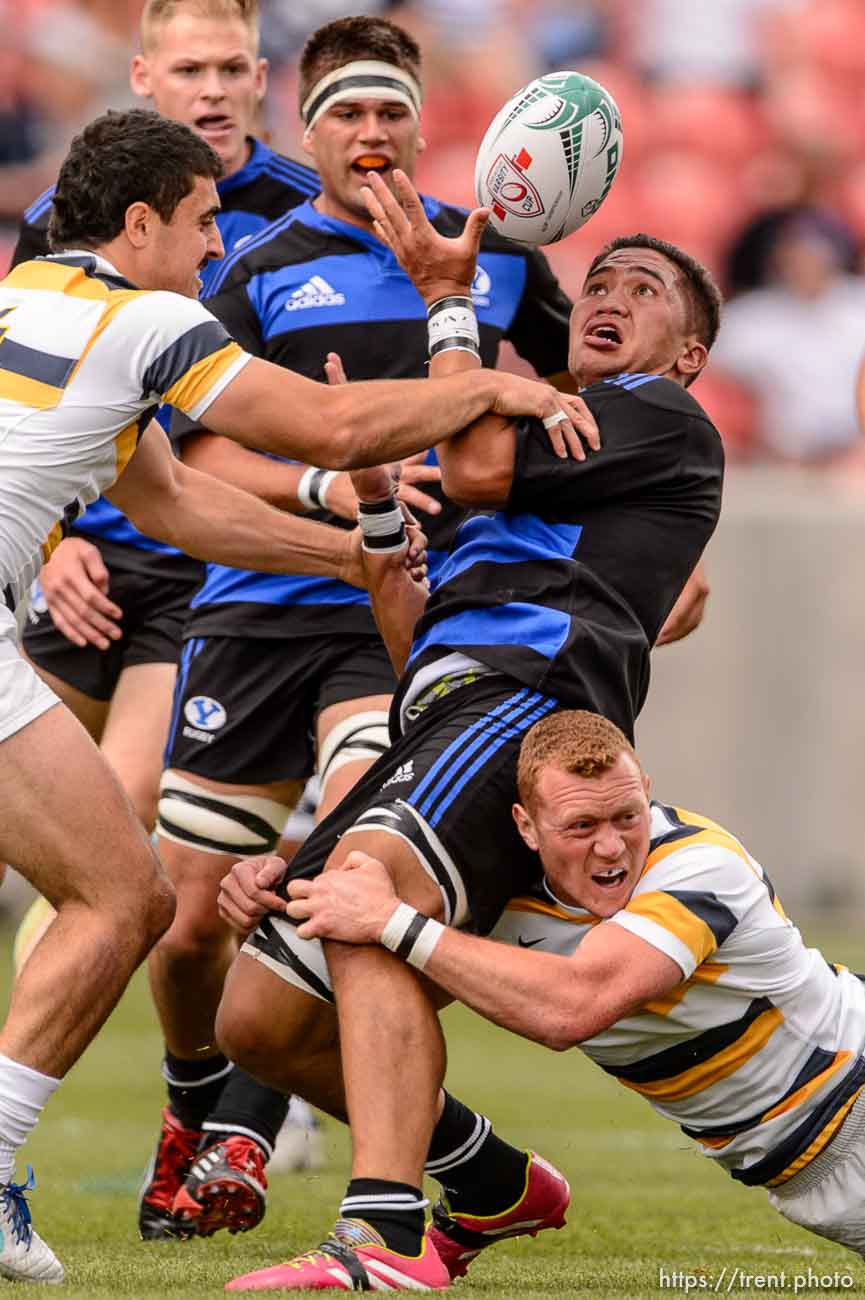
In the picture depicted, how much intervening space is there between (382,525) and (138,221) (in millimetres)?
932

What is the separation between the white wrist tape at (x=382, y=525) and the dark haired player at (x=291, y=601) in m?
0.74

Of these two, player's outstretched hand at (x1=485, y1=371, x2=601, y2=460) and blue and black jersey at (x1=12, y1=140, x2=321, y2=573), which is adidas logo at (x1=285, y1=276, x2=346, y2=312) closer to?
blue and black jersey at (x1=12, y1=140, x2=321, y2=573)

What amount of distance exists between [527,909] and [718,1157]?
67 cm

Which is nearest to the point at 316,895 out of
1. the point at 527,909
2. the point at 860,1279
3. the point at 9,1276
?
the point at 527,909

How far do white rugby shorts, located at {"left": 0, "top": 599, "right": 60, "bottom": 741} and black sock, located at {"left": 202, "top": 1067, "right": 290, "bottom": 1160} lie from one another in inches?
65.4

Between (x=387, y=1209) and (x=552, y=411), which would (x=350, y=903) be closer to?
(x=387, y=1209)

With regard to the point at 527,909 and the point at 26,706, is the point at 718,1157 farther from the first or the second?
the point at 26,706

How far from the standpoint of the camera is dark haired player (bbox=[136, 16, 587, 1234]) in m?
6.18

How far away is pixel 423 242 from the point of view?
4.86 metres

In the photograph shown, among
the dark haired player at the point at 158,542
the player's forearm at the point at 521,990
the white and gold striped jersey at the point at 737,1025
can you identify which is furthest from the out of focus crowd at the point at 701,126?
the player's forearm at the point at 521,990

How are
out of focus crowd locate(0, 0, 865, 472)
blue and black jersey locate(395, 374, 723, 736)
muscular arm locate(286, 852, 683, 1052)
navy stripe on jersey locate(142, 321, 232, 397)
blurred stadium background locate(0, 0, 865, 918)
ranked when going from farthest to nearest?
1. out of focus crowd locate(0, 0, 865, 472)
2. blurred stadium background locate(0, 0, 865, 918)
3. blue and black jersey locate(395, 374, 723, 736)
4. navy stripe on jersey locate(142, 321, 232, 397)
5. muscular arm locate(286, 852, 683, 1052)

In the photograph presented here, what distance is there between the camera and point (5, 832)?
4.59m

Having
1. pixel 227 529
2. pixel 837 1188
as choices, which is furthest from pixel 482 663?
pixel 837 1188

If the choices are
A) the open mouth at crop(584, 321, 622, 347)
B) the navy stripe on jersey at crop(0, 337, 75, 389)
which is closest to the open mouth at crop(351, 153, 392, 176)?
the open mouth at crop(584, 321, 622, 347)
